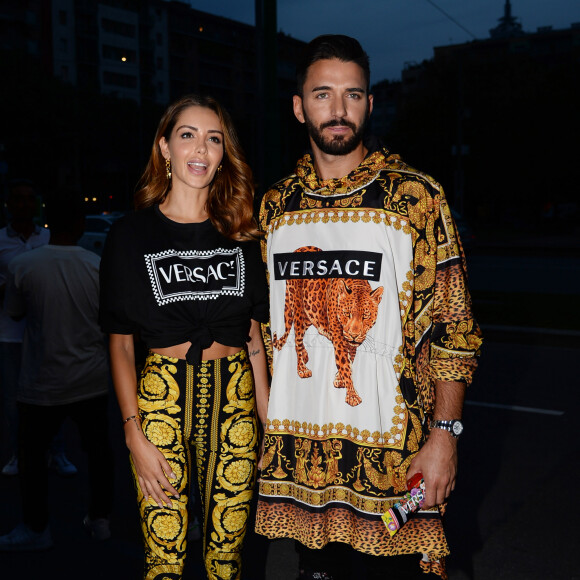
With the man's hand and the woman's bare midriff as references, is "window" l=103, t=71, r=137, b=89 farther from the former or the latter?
the man's hand

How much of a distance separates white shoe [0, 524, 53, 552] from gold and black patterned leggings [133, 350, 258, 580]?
184cm

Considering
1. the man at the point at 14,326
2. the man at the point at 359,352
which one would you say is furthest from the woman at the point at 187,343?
the man at the point at 14,326

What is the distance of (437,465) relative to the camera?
2.36 m

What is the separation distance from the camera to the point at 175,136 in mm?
2773

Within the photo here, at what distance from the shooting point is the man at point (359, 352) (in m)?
2.44

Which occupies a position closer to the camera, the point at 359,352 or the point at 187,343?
the point at 359,352

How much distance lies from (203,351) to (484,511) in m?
2.78

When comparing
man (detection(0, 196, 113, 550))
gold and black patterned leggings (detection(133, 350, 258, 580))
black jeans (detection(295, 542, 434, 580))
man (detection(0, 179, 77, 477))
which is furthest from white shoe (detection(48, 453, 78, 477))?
black jeans (detection(295, 542, 434, 580))

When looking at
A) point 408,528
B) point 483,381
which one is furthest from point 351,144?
point 483,381

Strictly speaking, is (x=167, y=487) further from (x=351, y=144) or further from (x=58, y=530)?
(x=58, y=530)

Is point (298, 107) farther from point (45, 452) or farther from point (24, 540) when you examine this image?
point (24, 540)

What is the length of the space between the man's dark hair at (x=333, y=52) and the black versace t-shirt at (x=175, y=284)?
0.68 meters

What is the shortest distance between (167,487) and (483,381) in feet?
19.7

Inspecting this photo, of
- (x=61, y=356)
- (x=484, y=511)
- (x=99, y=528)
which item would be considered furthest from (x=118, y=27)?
(x=484, y=511)
